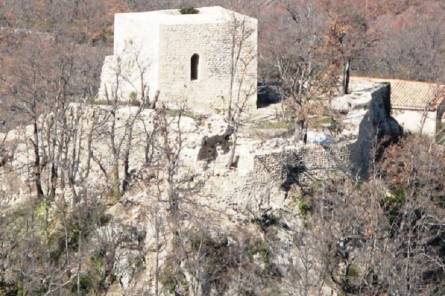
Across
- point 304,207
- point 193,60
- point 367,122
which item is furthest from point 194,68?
point 304,207

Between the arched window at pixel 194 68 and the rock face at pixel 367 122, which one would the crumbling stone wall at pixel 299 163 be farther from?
the arched window at pixel 194 68

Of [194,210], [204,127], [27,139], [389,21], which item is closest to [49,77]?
[27,139]

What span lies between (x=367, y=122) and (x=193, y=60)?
18.0 ft

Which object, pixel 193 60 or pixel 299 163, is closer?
pixel 299 163

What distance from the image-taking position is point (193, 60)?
27.1 m

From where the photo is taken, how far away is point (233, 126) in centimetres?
2466

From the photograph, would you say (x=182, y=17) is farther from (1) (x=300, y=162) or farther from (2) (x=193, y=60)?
(1) (x=300, y=162)

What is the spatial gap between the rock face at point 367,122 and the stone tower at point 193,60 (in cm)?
307

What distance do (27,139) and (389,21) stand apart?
39969 millimetres

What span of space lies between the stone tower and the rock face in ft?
10.1

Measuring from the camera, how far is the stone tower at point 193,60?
26.8 metres

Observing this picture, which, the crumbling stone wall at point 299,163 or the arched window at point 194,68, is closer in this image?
the crumbling stone wall at point 299,163

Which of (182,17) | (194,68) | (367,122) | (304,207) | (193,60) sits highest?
(182,17)

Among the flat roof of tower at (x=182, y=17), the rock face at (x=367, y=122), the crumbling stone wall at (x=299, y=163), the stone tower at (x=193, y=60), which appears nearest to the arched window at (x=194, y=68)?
the stone tower at (x=193, y=60)
